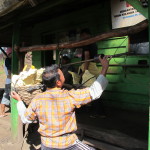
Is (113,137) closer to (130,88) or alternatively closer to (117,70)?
(130,88)

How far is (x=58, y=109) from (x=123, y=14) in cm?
333

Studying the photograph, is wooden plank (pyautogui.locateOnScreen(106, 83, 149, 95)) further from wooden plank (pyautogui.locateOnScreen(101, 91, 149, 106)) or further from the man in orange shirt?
the man in orange shirt

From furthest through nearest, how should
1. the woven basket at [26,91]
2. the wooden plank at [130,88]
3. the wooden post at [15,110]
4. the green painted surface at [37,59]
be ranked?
the green painted surface at [37,59], the wooden plank at [130,88], the wooden post at [15,110], the woven basket at [26,91]

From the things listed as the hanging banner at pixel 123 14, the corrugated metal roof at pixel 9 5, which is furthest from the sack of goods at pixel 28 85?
the hanging banner at pixel 123 14

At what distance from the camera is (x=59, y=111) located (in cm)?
211

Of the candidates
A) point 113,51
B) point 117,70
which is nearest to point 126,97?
point 117,70

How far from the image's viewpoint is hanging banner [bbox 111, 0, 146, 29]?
4.47m

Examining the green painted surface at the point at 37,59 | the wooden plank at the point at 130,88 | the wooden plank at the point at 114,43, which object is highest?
the wooden plank at the point at 114,43

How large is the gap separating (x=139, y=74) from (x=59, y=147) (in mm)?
3012

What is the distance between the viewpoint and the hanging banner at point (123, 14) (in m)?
4.47

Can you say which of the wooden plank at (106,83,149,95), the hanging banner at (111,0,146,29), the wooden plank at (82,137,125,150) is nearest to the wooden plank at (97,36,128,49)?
the hanging banner at (111,0,146,29)

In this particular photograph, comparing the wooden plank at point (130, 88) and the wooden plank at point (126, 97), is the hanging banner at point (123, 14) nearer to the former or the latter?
the wooden plank at point (130, 88)

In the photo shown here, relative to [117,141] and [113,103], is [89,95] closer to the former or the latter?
[117,141]

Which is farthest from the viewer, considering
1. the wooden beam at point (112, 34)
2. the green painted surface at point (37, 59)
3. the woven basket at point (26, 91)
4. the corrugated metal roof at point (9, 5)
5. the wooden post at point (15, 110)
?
the green painted surface at point (37, 59)
